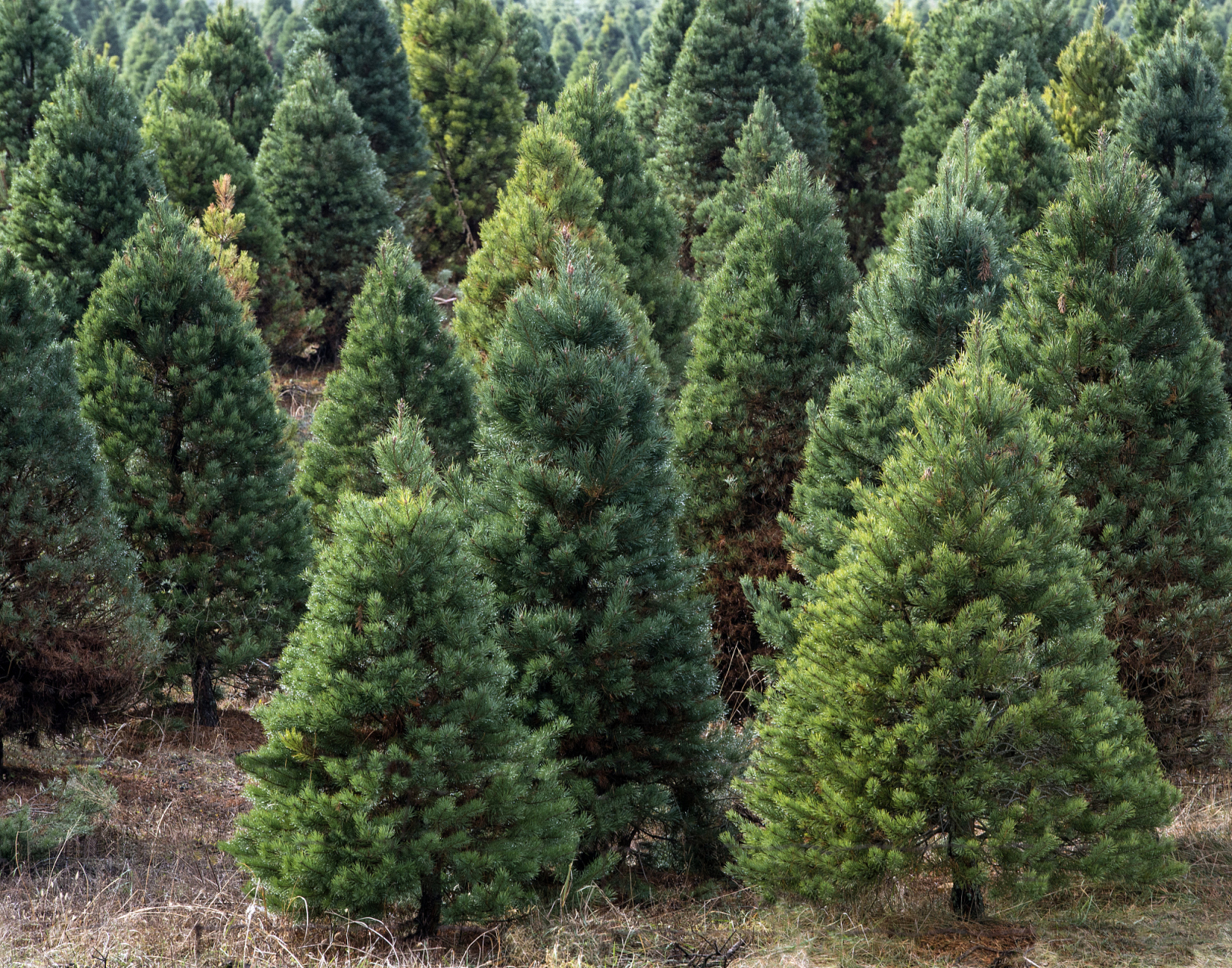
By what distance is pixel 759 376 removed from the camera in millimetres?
11062

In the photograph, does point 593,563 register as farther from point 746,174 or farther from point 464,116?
point 464,116

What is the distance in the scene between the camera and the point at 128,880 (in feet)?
24.4

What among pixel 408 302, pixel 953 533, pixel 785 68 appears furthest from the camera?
pixel 785 68

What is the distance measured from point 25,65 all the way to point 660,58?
13.1 meters

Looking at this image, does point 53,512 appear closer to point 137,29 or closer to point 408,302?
point 408,302

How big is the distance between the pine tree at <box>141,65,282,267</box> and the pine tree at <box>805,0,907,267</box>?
11394 mm

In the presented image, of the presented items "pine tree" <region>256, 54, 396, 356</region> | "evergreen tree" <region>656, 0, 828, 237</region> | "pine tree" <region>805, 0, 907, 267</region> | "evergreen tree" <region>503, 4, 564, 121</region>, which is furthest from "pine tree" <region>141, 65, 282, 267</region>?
"evergreen tree" <region>503, 4, 564, 121</region>

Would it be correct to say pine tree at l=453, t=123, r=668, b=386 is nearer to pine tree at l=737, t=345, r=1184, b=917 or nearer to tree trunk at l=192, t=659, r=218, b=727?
tree trunk at l=192, t=659, r=218, b=727

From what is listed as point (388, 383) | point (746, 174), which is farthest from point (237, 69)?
point (388, 383)

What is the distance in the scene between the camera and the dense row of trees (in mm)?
5918

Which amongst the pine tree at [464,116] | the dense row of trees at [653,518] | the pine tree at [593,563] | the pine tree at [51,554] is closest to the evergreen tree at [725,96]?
the pine tree at [464,116]

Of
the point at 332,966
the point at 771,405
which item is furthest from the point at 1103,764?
the point at 771,405

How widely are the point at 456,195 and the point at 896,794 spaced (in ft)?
70.5

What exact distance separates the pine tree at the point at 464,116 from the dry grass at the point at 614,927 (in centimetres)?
1848
